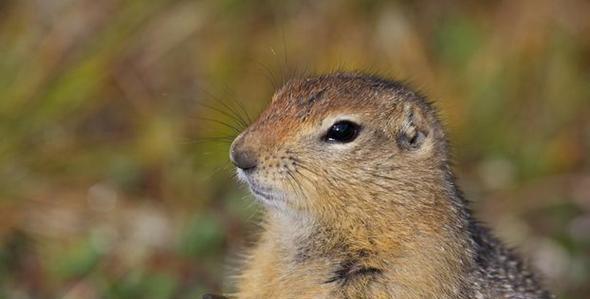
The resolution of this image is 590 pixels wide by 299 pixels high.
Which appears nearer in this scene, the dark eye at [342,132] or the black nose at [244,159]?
the black nose at [244,159]

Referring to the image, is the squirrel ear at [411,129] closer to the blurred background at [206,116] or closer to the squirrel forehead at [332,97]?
the squirrel forehead at [332,97]

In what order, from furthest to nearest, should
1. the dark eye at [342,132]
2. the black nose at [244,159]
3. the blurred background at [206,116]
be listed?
the blurred background at [206,116] < the dark eye at [342,132] < the black nose at [244,159]

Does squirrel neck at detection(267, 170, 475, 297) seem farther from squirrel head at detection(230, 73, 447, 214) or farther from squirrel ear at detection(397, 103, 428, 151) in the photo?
squirrel ear at detection(397, 103, 428, 151)

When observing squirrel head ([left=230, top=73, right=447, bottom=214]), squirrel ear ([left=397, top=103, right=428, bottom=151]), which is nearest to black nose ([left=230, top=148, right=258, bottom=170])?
squirrel head ([left=230, top=73, right=447, bottom=214])

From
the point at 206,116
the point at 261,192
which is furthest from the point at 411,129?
the point at 206,116

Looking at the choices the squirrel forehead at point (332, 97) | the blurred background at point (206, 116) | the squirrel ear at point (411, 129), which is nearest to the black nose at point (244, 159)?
the squirrel forehead at point (332, 97)

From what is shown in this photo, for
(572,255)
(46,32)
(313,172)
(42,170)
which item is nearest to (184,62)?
(46,32)

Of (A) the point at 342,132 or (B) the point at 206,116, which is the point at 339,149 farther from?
(B) the point at 206,116

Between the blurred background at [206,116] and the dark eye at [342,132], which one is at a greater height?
the blurred background at [206,116]
